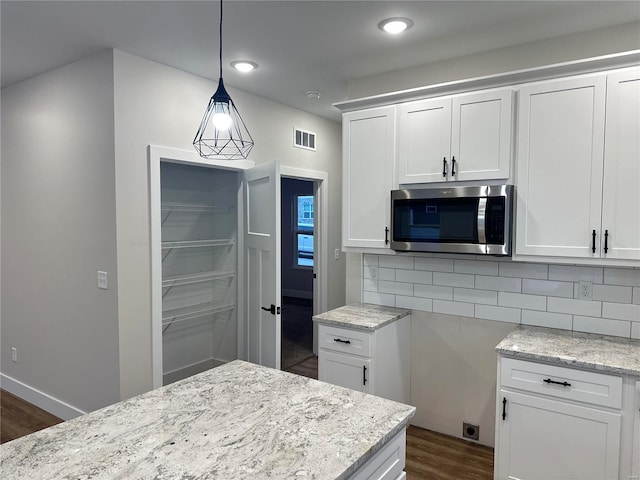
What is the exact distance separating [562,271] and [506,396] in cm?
87

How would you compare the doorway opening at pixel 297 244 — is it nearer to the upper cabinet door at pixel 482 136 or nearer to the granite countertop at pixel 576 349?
the upper cabinet door at pixel 482 136

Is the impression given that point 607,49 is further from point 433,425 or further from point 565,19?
point 433,425

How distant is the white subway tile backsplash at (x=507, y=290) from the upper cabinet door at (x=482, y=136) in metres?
0.63

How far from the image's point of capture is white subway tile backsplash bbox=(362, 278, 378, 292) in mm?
3432

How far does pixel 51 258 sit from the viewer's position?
3477 millimetres

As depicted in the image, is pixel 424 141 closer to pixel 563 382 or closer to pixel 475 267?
pixel 475 267

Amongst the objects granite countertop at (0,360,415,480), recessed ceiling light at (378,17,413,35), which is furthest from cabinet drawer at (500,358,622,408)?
recessed ceiling light at (378,17,413,35)

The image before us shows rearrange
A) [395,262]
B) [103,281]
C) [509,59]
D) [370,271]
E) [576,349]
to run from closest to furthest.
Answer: [576,349] < [509,59] < [103,281] < [395,262] < [370,271]

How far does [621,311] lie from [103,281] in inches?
128

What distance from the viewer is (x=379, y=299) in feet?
11.2

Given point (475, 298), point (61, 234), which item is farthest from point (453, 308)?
point (61, 234)

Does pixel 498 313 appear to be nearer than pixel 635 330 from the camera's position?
No

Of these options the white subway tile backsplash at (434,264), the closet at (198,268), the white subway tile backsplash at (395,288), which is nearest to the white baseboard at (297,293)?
the closet at (198,268)

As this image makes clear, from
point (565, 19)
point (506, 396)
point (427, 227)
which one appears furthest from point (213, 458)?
point (565, 19)
